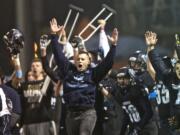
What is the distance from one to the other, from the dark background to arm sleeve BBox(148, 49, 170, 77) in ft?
16.9

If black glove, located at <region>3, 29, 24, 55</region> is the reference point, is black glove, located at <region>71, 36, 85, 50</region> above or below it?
below

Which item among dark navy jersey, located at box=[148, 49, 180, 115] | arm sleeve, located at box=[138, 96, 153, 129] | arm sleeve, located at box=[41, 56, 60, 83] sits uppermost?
arm sleeve, located at box=[41, 56, 60, 83]

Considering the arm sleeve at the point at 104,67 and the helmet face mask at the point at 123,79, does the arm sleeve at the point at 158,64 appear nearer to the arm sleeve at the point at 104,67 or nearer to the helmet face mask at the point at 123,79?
the helmet face mask at the point at 123,79

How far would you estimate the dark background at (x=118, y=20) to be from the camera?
17922 millimetres

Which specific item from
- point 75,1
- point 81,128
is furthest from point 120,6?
point 81,128

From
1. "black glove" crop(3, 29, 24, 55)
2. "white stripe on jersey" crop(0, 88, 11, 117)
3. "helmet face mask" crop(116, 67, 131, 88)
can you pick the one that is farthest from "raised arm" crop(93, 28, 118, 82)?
"black glove" crop(3, 29, 24, 55)

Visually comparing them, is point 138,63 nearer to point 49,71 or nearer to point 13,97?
point 49,71

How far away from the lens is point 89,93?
11.4 metres

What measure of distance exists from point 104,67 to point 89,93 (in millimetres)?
396

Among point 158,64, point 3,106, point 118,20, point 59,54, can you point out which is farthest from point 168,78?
point 118,20

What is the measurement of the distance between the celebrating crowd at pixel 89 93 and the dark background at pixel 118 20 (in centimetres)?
488

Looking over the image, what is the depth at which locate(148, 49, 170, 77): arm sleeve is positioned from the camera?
12.1 meters

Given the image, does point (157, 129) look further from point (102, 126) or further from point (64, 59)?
point (64, 59)

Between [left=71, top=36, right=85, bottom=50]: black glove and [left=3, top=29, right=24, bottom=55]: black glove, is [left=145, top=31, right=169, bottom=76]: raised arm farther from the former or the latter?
[left=3, top=29, right=24, bottom=55]: black glove
